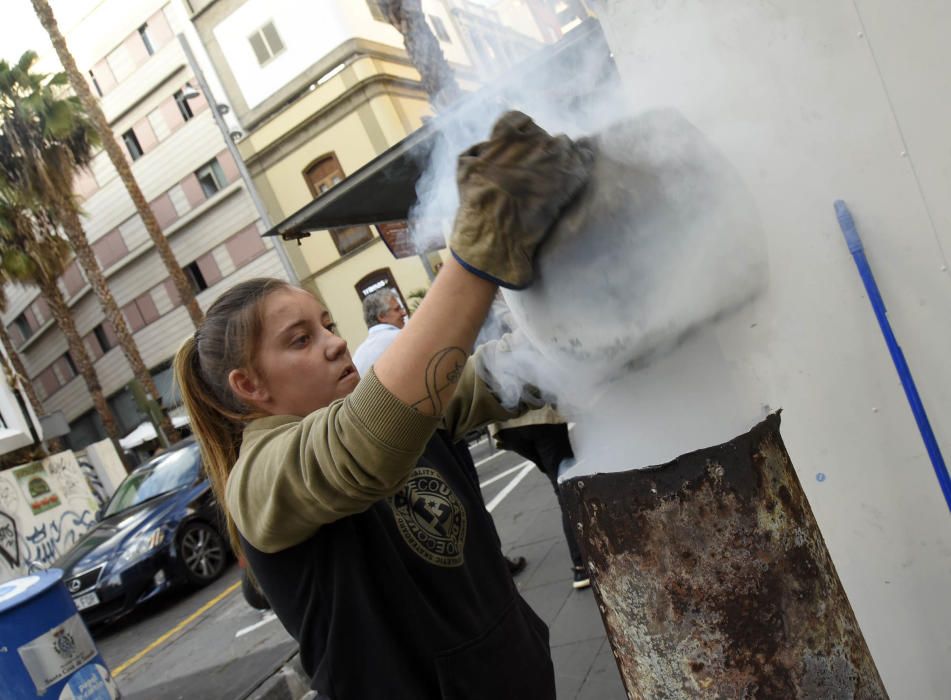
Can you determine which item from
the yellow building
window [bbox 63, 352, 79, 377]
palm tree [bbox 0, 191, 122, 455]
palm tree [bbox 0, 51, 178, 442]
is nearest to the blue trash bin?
palm tree [bbox 0, 51, 178, 442]

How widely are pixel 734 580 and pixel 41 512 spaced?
13.8 m

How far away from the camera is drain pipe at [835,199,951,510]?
1881 mm

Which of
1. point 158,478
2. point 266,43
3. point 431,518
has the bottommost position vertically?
point 158,478

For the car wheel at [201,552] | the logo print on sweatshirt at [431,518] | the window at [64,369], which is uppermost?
the window at [64,369]

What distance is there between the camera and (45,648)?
143 inches

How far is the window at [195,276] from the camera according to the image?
23.2 m

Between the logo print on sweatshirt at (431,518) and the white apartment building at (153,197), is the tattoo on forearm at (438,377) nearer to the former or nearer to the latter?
the logo print on sweatshirt at (431,518)

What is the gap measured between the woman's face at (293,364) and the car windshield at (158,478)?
7347mm

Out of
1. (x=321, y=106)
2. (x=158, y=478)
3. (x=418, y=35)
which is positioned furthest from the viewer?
(x=321, y=106)

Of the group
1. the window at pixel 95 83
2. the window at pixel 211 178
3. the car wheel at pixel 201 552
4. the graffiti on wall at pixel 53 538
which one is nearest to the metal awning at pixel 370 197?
the car wheel at pixel 201 552

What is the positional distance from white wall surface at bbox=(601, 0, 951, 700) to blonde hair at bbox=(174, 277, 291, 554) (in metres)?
1.10

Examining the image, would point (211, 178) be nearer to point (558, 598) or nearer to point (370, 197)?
point (370, 197)

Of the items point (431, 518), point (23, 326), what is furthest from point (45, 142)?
point (431, 518)

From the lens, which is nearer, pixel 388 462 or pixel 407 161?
pixel 388 462
